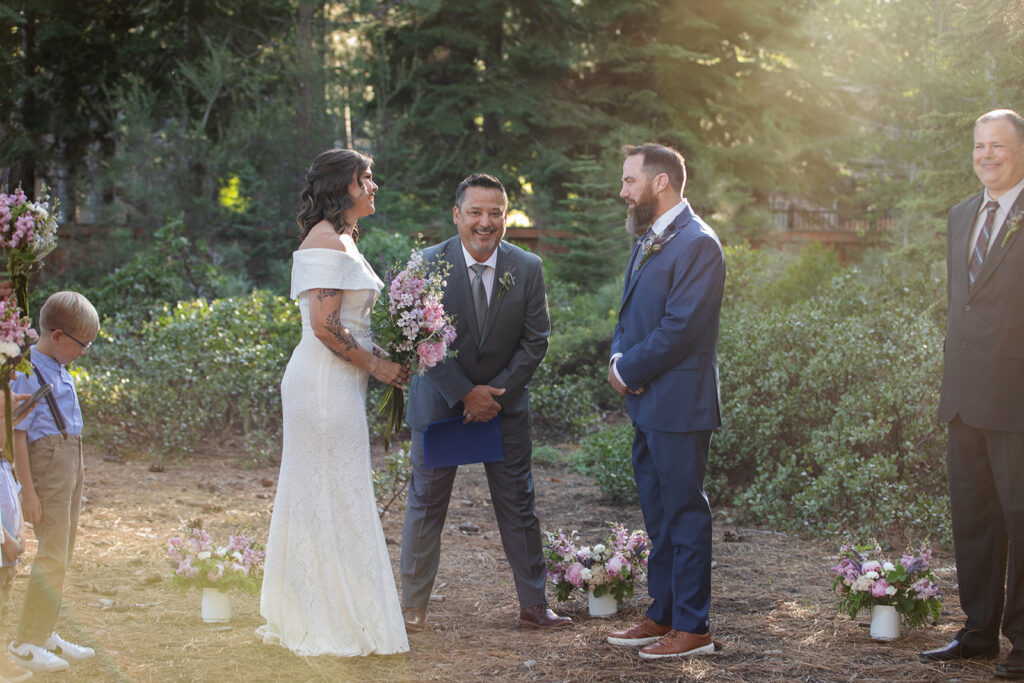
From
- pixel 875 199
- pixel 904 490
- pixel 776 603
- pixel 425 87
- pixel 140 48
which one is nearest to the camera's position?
pixel 776 603

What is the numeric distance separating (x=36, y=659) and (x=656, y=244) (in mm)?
3153

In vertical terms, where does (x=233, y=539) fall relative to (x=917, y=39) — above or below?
below

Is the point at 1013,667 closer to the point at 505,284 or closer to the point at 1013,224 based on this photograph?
the point at 1013,224

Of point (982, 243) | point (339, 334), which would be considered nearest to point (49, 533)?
point (339, 334)

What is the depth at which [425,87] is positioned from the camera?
21.1 meters

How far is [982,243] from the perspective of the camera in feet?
13.8

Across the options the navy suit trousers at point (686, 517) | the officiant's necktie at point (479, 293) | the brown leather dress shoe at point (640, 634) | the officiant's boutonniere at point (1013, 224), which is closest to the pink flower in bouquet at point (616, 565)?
the brown leather dress shoe at point (640, 634)

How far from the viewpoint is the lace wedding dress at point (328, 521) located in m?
4.07

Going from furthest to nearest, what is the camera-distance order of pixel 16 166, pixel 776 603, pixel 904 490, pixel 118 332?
1. pixel 16 166
2. pixel 118 332
3. pixel 904 490
4. pixel 776 603

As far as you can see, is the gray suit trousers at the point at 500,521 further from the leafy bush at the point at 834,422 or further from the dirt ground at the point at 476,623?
the leafy bush at the point at 834,422

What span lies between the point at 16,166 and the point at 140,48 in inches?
157

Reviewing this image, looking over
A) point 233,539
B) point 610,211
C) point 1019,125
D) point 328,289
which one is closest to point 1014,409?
point 1019,125

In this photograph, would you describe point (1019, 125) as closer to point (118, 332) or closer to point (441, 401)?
point (441, 401)

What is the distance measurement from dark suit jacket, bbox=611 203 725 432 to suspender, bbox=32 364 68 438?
237cm
